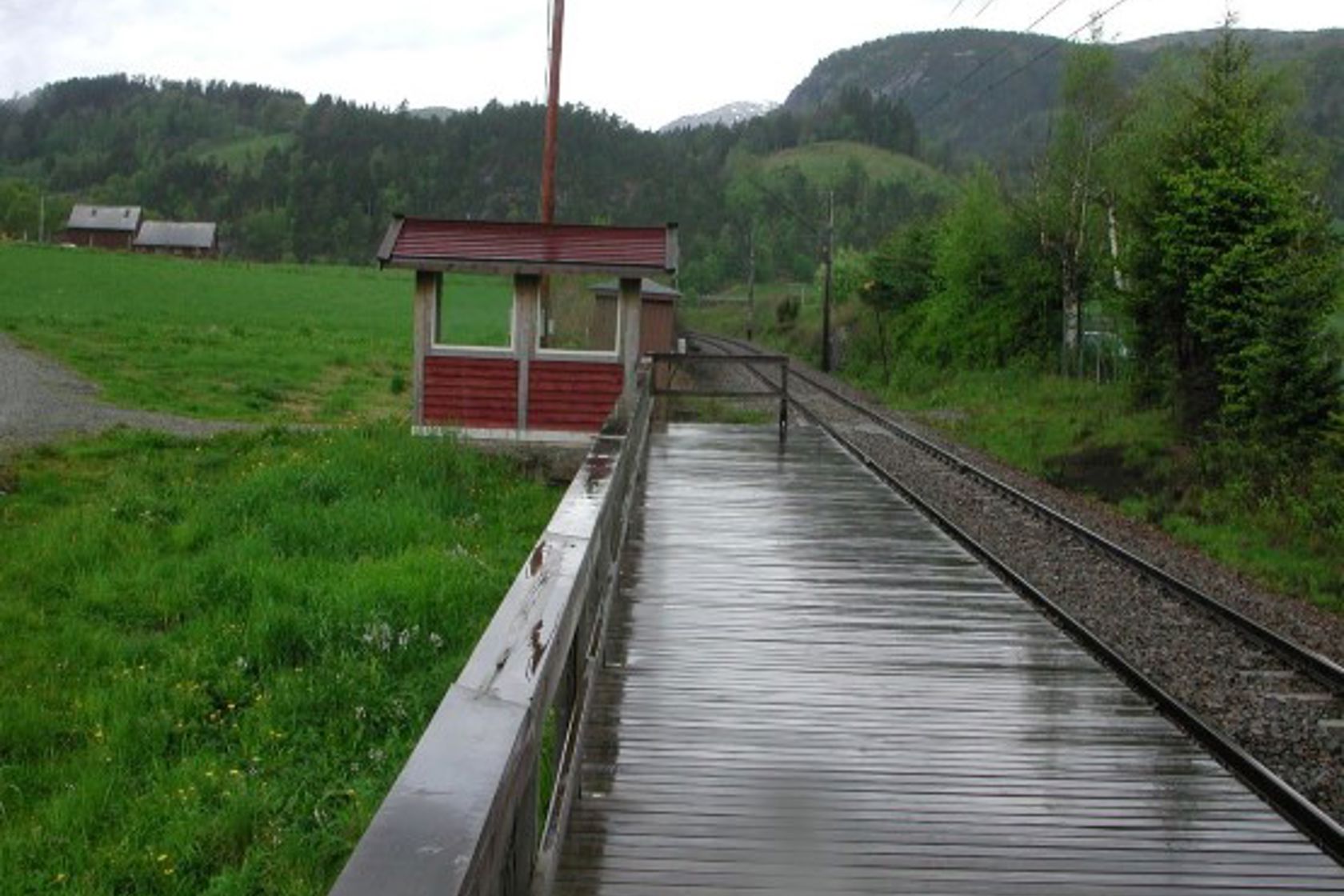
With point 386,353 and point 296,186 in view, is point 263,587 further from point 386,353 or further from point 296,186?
point 296,186

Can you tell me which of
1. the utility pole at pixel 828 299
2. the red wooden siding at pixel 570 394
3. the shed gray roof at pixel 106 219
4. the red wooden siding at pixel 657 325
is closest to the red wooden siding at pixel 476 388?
the red wooden siding at pixel 570 394

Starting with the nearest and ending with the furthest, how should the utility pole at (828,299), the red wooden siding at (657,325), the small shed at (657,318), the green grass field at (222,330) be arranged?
the green grass field at (222,330)
the small shed at (657,318)
the red wooden siding at (657,325)
the utility pole at (828,299)

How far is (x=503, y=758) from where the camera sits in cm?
253

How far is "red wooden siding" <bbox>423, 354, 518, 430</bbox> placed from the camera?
17.8 meters

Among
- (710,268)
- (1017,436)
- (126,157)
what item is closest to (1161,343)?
(1017,436)

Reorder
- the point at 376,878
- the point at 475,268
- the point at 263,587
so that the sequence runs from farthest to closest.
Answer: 1. the point at 475,268
2. the point at 263,587
3. the point at 376,878

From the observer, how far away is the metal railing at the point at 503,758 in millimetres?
2043

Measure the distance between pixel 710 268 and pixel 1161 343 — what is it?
92.6 meters

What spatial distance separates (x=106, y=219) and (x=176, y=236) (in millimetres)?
9538

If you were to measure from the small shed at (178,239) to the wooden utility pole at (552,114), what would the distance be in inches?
4341

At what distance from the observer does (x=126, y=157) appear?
18388 centimetres

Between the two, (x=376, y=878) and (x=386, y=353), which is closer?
(x=376, y=878)

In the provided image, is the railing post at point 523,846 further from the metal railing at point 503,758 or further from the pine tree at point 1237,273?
the pine tree at point 1237,273

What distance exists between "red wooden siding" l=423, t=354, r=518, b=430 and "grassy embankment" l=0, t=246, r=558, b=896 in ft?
2.57
